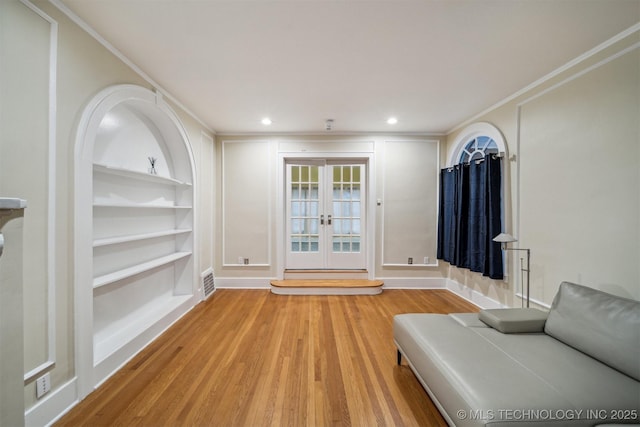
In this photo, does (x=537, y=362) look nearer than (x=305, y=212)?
Yes

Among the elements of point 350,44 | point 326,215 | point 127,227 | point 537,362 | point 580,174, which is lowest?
point 537,362

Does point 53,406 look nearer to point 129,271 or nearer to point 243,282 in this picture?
point 129,271

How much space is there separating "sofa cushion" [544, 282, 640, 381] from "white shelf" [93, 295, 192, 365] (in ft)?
10.8

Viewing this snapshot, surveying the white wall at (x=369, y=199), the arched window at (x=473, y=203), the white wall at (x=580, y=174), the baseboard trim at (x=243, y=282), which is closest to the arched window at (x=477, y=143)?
the arched window at (x=473, y=203)

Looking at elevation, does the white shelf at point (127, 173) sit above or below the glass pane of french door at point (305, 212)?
above

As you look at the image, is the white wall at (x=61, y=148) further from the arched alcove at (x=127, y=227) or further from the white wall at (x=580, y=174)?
the white wall at (x=580, y=174)

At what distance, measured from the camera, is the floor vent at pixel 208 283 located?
12.2 feet

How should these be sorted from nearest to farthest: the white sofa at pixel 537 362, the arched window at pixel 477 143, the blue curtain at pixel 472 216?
the white sofa at pixel 537 362
the blue curtain at pixel 472 216
the arched window at pixel 477 143

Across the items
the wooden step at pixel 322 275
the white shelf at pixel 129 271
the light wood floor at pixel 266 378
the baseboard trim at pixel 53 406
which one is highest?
the white shelf at pixel 129 271

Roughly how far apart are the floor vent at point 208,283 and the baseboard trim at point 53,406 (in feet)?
6.62

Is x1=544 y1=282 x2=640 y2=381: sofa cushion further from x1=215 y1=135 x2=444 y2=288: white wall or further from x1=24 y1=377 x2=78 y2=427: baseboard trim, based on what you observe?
x1=24 y1=377 x2=78 y2=427: baseboard trim

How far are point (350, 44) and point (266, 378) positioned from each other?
8.76 feet

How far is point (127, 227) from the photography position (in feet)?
8.23

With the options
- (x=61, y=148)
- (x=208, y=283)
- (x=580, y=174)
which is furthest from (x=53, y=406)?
(x=580, y=174)
